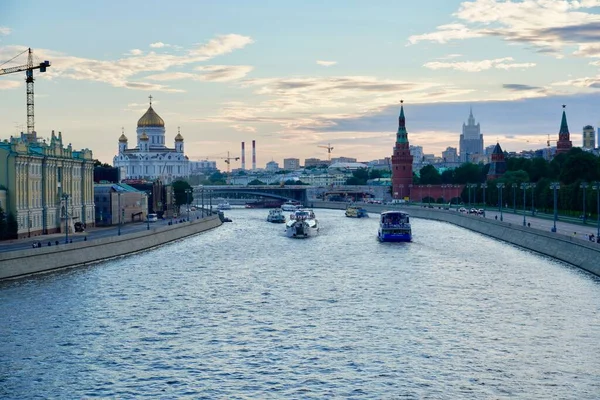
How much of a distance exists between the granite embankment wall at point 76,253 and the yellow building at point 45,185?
14.6 ft

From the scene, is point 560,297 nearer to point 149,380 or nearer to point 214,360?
point 214,360

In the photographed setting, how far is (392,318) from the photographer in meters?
38.2

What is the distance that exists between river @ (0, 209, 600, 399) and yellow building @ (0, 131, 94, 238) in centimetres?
1153

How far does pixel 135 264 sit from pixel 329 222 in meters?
63.0

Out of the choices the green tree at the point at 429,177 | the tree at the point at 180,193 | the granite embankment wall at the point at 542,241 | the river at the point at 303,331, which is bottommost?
the river at the point at 303,331

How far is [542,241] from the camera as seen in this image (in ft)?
217

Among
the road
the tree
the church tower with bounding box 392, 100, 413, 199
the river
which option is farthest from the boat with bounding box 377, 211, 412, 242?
the church tower with bounding box 392, 100, 413, 199

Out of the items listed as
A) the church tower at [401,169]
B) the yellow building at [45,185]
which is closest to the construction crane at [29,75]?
the yellow building at [45,185]

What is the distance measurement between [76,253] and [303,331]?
25233 millimetres

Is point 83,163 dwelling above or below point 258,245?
above

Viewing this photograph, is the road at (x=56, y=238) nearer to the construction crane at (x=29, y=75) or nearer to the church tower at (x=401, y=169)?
the construction crane at (x=29, y=75)

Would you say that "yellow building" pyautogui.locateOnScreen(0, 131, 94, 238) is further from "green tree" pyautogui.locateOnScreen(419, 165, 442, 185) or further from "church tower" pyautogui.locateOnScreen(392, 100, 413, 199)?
"green tree" pyautogui.locateOnScreen(419, 165, 442, 185)

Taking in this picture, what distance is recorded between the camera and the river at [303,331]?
2806 centimetres

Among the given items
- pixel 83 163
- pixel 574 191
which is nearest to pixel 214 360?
pixel 83 163
